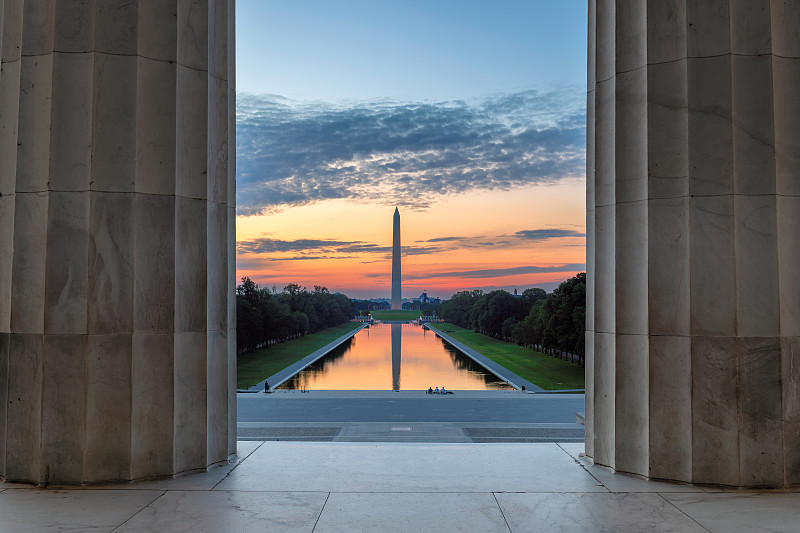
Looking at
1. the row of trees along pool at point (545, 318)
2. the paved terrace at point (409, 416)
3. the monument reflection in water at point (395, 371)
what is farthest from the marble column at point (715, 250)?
the row of trees along pool at point (545, 318)

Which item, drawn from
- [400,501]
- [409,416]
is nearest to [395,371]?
[409,416]

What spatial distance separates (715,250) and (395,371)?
75.7 metres

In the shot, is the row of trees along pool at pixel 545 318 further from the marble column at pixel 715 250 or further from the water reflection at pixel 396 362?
the marble column at pixel 715 250

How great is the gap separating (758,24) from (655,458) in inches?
275

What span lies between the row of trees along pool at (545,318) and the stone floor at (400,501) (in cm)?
6651

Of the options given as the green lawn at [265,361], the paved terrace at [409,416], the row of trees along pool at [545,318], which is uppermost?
the row of trees along pool at [545,318]

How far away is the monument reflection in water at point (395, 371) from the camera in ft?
228

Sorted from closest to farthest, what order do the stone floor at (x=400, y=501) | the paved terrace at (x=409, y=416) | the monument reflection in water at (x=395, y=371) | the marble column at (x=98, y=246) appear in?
the stone floor at (x=400, y=501), the marble column at (x=98, y=246), the paved terrace at (x=409, y=416), the monument reflection in water at (x=395, y=371)

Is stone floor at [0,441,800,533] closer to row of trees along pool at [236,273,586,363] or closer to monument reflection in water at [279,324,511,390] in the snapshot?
monument reflection in water at [279,324,511,390]

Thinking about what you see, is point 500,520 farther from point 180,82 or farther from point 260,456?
point 180,82

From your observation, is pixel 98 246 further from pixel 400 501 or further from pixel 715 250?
pixel 715 250

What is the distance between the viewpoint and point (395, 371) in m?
83.5

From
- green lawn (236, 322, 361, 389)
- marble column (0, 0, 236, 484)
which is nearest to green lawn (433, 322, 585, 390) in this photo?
green lawn (236, 322, 361, 389)

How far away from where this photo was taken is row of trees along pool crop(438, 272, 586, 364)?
270 feet
